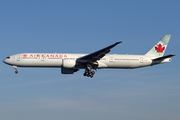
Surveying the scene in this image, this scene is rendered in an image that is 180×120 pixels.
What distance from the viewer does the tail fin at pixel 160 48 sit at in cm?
5256

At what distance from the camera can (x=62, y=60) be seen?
47.5 metres

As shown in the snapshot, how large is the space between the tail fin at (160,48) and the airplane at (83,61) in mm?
2059

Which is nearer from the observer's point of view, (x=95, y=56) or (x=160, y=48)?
(x=95, y=56)

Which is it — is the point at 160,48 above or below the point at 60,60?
above

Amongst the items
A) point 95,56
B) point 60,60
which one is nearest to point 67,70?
point 60,60

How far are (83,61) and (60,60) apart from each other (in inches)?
142

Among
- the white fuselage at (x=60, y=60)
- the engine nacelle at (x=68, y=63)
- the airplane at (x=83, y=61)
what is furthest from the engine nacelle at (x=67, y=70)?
the engine nacelle at (x=68, y=63)

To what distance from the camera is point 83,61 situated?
47.5 meters

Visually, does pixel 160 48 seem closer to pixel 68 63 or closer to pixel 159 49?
pixel 159 49

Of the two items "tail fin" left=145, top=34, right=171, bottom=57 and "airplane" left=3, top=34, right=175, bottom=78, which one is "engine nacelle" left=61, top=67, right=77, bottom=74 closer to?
"airplane" left=3, top=34, right=175, bottom=78

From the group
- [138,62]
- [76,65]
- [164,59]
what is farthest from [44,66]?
[164,59]

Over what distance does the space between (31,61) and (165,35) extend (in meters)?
23.7

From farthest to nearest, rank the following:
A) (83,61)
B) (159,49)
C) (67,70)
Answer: (159,49), (67,70), (83,61)

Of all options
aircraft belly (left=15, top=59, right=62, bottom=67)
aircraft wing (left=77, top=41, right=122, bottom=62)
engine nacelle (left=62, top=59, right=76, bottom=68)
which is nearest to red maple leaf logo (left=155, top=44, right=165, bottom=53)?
aircraft wing (left=77, top=41, right=122, bottom=62)
